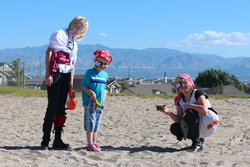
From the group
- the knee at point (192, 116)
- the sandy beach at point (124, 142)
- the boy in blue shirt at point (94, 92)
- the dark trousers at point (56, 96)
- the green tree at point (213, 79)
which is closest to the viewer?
the sandy beach at point (124, 142)

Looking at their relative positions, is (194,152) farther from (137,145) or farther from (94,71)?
(94,71)

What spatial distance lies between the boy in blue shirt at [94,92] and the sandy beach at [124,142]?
1.12ft

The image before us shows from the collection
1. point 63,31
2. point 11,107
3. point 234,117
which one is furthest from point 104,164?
point 11,107

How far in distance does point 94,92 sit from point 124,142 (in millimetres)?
1487

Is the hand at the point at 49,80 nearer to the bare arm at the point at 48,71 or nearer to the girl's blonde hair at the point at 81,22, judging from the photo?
the bare arm at the point at 48,71

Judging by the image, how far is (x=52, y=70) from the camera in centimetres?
522

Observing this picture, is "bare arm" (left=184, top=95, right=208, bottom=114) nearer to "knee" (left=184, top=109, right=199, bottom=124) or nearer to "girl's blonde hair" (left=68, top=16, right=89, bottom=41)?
"knee" (left=184, top=109, right=199, bottom=124)

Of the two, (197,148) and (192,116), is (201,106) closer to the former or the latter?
(192,116)

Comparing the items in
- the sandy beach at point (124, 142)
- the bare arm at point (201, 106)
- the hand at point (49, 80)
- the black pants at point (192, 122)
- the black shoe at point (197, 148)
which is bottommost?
the sandy beach at point (124, 142)

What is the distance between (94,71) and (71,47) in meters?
0.44

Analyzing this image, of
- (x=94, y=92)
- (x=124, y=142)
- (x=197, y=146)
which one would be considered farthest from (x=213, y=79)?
(x=94, y=92)

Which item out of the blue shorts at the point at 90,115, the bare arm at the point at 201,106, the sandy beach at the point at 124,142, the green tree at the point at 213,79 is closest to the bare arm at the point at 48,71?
the blue shorts at the point at 90,115

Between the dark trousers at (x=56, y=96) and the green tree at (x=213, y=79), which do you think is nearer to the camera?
the dark trousers at (x=56, y=96)

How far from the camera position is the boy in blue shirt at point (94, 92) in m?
5.44
